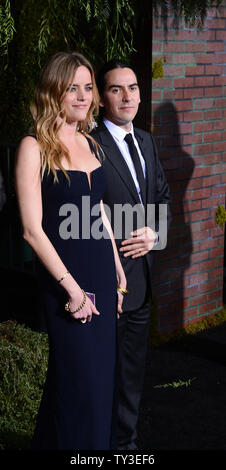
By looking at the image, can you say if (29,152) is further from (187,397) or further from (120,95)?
(187,397)

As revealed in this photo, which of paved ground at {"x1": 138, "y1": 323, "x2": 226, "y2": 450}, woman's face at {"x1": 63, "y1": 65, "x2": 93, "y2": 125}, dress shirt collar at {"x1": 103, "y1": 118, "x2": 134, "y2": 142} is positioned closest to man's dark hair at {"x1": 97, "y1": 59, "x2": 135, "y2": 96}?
dress shirt collar at {"x1": 103, "y1": 118, "x2": 134, "y2": 142}

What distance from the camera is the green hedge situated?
4688mm

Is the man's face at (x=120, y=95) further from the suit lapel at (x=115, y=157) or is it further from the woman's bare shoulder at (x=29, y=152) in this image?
the woman's bare shoulder at (x=29, y=152)

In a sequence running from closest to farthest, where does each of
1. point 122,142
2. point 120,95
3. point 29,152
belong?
point 29,152
point 120,95
point 122,142

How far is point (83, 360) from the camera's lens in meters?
3.45

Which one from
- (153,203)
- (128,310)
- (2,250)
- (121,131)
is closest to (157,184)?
(153,203)

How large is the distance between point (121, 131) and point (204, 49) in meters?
2.67

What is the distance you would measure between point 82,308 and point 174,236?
3190mm

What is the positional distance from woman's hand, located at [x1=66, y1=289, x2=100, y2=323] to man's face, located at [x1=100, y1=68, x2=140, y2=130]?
3.73ft

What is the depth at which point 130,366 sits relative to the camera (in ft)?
14.0

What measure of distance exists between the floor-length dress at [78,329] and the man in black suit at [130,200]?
45 cm

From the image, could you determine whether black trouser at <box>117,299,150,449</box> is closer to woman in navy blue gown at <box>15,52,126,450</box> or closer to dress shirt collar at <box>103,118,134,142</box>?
woman in navy blue gown at <box>15,52,126,450</box>

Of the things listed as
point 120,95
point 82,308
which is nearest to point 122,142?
point 120,95

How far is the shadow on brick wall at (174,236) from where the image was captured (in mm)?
6168
